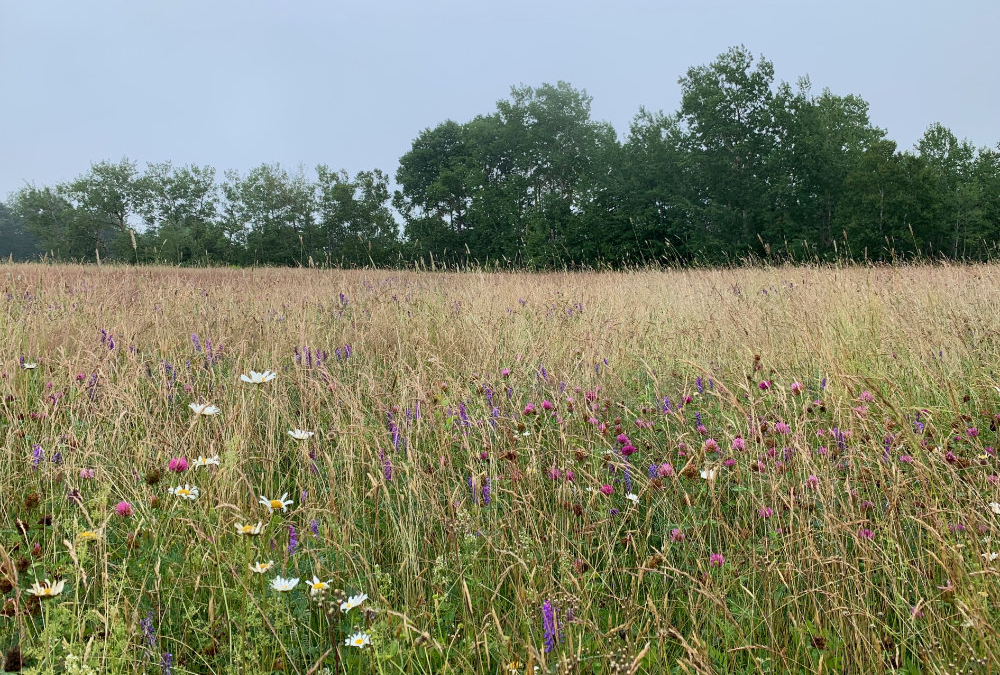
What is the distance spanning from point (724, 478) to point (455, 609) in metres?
1.01

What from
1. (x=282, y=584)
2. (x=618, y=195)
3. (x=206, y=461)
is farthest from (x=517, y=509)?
(x=618, y=195)

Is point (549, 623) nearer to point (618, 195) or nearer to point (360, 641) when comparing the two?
point (360, 641)

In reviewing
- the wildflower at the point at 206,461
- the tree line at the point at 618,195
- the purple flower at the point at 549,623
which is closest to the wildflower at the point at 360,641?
the purple flower at the point at 549,623

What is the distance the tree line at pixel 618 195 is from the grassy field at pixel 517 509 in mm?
14451

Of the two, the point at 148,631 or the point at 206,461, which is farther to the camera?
the point at 206,461

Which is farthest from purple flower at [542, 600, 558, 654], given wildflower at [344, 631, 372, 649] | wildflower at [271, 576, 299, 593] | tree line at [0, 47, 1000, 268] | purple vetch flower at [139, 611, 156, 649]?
tree line at [0, 47, 1000, 268]

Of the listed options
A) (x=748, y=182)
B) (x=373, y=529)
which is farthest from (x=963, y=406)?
(x=748, y=182)

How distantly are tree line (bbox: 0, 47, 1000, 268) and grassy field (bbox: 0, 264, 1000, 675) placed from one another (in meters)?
14.5

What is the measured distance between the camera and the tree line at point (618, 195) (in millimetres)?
26594

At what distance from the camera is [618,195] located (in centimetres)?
3247

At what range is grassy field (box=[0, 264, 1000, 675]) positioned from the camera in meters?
1.30

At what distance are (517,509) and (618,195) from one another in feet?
107

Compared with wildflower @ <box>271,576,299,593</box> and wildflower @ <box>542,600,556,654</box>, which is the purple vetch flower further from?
wildflower @ <box>542,600,556,654</box>

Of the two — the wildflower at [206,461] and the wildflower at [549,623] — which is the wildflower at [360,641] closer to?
the wildflower at [549,623]
